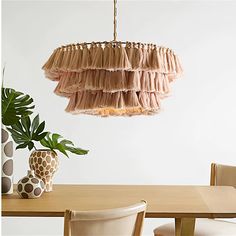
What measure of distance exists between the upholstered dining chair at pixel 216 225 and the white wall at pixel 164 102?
149 cm

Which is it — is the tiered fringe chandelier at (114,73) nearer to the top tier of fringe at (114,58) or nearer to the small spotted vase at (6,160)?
the top tier of fringe at (114,58)

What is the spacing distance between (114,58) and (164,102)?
2963mm

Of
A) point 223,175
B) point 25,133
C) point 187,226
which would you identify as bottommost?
point 187,226

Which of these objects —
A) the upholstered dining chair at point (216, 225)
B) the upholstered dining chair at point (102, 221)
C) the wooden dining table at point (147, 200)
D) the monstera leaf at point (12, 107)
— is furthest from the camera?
the upholstered dining chair at point (216, 225)

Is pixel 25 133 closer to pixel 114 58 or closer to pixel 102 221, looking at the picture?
pixel 114 58

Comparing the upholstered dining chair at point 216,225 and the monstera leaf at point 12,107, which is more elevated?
the monstera leaf at point 12,107

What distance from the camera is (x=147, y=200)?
2.55 m

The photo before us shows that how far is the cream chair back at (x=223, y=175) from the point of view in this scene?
11.5 feet

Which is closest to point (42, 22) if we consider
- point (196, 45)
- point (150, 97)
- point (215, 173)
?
point (196, 45)

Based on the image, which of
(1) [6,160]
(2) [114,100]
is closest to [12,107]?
(1) [6,160]

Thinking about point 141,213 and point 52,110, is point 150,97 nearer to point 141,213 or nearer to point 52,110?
point 141,213

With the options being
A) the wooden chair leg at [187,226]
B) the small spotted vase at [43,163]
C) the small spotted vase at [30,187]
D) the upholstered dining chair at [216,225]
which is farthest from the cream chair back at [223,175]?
the small spotted vase at [30,187]

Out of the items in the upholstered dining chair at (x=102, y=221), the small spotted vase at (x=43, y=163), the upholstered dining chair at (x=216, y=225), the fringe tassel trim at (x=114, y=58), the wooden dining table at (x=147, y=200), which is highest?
the fringe tassel trim at (x=114, y=58)

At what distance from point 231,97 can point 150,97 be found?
9.71ft
